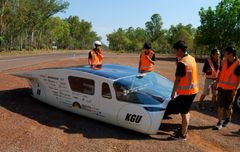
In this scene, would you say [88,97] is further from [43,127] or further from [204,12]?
[204,12]

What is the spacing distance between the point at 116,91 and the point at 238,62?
2892mm

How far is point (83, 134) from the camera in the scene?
6.92 metres

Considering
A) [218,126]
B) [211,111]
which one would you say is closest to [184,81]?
[218,126]

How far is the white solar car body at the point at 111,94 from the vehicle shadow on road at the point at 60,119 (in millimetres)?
162

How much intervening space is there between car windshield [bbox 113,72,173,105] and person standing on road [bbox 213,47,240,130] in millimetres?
1233

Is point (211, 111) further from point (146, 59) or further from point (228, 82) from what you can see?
point (146, 59)

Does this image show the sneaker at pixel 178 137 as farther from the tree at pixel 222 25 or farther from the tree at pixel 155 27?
the tree at pixel 155 27

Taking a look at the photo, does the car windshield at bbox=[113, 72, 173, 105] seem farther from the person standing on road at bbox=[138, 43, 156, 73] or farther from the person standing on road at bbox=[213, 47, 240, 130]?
the person standing on road at bbox=[138, 43, 156, 73]

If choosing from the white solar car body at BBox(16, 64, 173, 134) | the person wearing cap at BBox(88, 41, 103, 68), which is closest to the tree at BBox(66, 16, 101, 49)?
the person wearing cap at BBox(88, 41, 103, 68)

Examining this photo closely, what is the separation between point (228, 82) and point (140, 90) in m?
2.11

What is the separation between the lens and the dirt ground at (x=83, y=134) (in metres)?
6.25

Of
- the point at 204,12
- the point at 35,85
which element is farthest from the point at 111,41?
the point at 35,85

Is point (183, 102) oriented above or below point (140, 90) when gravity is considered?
below

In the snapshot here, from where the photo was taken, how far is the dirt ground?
6.25 metres
